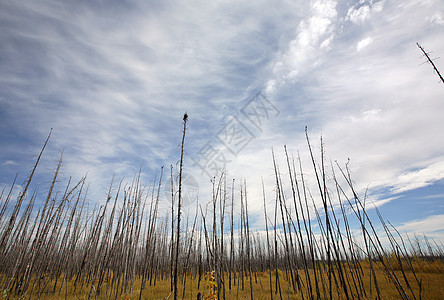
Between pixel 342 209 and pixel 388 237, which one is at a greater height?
pixel 342 209

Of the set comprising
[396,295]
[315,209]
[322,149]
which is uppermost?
[322,149]

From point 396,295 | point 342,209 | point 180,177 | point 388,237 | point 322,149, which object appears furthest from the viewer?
point 396,295

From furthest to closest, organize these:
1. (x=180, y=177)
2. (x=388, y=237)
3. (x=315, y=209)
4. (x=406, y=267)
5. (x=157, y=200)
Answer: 1. (x=406, y=267)
2. (x=157, y=200)
3. (x=180, y=177)
4. (x=315, y=209)
5. (x=388, y=237)

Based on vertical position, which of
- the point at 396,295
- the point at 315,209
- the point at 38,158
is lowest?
the point at 396,295

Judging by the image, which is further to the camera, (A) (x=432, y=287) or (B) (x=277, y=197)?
(A) (x=432, y=287)

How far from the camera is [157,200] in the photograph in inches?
374

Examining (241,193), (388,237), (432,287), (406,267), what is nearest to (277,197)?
(388,237)

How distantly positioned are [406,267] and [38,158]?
22.4 metres

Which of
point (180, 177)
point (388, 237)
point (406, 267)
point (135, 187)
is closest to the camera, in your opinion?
point (388, 237)

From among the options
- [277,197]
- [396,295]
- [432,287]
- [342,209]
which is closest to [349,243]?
[342,209]

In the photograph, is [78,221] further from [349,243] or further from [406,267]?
[406,267]

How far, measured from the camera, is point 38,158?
5.41 metres

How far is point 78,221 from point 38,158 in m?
8.33

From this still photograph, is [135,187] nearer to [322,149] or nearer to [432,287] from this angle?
[322,149]
